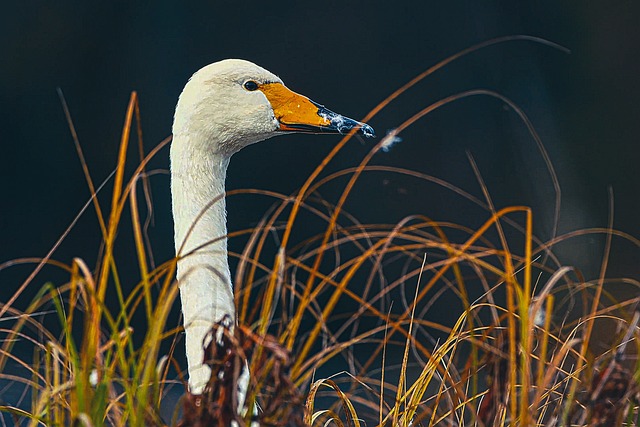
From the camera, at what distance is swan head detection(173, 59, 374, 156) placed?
7.10ft

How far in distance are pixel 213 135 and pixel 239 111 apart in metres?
0.08

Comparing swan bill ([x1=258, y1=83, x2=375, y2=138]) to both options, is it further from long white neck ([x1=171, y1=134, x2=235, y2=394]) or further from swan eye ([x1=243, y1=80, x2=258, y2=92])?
long white neck ([x1=171, y1=134, x2=235, y2=394])

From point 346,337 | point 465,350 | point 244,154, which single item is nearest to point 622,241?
point 465,350

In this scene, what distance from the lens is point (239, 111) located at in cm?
222

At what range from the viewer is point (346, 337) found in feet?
17.3

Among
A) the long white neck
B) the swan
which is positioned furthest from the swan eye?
the long white neck

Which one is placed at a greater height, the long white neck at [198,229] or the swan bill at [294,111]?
the swan bill at [294,111]

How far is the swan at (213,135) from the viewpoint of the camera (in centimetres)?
201

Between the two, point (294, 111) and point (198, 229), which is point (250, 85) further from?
point (198, 229)

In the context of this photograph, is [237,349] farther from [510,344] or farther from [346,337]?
[346,337]

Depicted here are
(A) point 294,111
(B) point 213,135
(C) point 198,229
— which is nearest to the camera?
(C) point 198,229

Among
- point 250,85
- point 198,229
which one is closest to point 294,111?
point 250,85

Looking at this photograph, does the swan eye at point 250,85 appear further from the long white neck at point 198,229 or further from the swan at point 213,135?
the long white neck at point 198,229

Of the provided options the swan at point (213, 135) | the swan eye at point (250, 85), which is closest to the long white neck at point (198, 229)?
the swan at point (213, 135)
